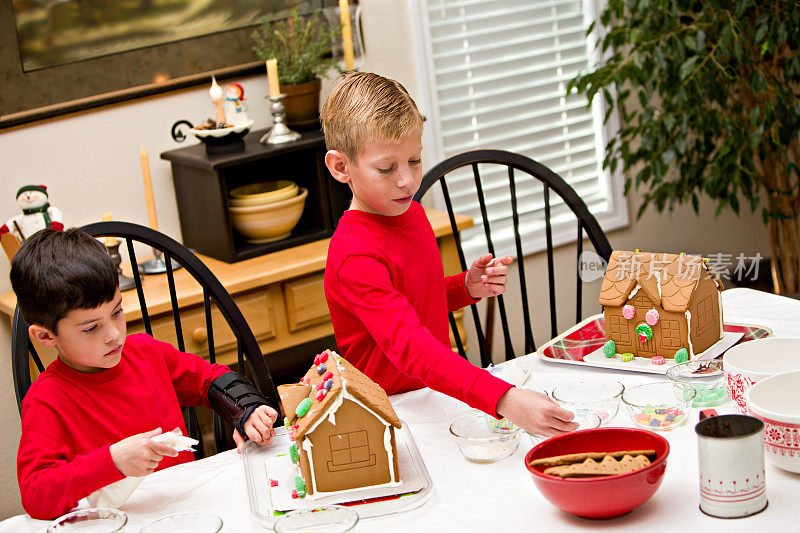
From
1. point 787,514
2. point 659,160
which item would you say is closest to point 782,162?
point 659,160

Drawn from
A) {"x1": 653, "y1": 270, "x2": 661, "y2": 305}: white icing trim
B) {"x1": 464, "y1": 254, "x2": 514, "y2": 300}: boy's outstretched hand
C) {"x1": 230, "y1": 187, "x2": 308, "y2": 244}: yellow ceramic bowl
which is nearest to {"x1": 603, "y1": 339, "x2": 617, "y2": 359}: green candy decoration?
{"x1": 653, "y1": 270, "x2": 661, "y2": 305}: white icing trim

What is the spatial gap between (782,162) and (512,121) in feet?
2.97

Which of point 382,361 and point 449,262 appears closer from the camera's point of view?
point 382,361

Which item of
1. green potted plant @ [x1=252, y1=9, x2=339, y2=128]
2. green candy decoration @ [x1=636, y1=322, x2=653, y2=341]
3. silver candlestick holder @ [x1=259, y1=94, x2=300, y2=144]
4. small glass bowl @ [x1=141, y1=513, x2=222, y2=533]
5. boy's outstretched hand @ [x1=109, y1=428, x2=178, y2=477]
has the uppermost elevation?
green potted plant @ [x1=252, y1=9, x2=339, y2=128]

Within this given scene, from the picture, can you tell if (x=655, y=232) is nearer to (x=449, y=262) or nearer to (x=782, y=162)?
(x=782, y=162)

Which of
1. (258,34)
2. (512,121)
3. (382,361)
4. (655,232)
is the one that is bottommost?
(655,232)

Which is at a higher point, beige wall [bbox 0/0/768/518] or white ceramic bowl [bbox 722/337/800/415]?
beige wall [bbox 0/0/768/518]

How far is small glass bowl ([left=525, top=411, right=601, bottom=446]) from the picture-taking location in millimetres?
1255

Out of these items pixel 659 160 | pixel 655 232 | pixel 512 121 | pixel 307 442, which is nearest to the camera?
pixel 307 442

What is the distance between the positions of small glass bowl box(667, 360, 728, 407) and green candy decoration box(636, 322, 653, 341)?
0.12 metres

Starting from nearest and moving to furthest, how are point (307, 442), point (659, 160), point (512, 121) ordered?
1. point (307, 442)
2. point (659, 160)
3. point (512, 121)

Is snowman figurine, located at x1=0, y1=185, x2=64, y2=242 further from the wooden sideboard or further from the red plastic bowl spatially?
the red plastic bowl

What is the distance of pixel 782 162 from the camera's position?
3.13 meters

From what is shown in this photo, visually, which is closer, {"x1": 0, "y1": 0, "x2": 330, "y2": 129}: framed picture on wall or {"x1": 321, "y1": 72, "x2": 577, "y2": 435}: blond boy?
{"x1": 321, "y1": 72, "x2": 577, "y2": 435}: blond boy
